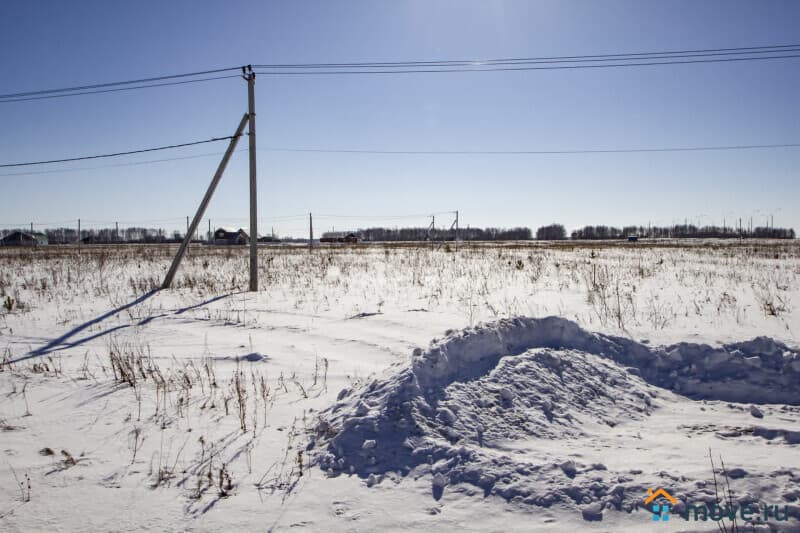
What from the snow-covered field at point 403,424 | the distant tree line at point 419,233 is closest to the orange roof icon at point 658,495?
the snow-covered field at point 403,424

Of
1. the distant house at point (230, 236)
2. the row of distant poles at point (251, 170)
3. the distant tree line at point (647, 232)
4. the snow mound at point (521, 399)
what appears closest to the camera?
the snow mound at point (521, 399)

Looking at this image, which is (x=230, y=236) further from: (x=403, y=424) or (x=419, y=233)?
(x=403, y=424)

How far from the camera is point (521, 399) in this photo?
146 inches

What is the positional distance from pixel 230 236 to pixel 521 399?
7988 cm

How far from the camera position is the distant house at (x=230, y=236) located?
74062 millimetres

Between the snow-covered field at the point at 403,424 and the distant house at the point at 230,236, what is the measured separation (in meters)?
71.2

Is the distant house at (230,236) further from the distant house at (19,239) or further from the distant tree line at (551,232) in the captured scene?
the distant tree line at (551,232)

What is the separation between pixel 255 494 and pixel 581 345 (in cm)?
381

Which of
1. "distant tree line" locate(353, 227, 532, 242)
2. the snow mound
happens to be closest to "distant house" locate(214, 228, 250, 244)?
"distant tree line" locate(353, 227, 532, 242)

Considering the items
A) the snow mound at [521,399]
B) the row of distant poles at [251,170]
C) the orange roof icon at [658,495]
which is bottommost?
the orange roof icon at [658,495]

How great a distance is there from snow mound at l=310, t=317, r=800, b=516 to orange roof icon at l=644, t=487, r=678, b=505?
54 mm

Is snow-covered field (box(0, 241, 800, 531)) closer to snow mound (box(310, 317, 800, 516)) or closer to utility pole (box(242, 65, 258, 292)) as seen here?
snow mound (box(310, 317, 800, 516))

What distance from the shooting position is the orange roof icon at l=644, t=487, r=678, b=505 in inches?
96.1

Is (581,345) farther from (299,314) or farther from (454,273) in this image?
(454,273)
